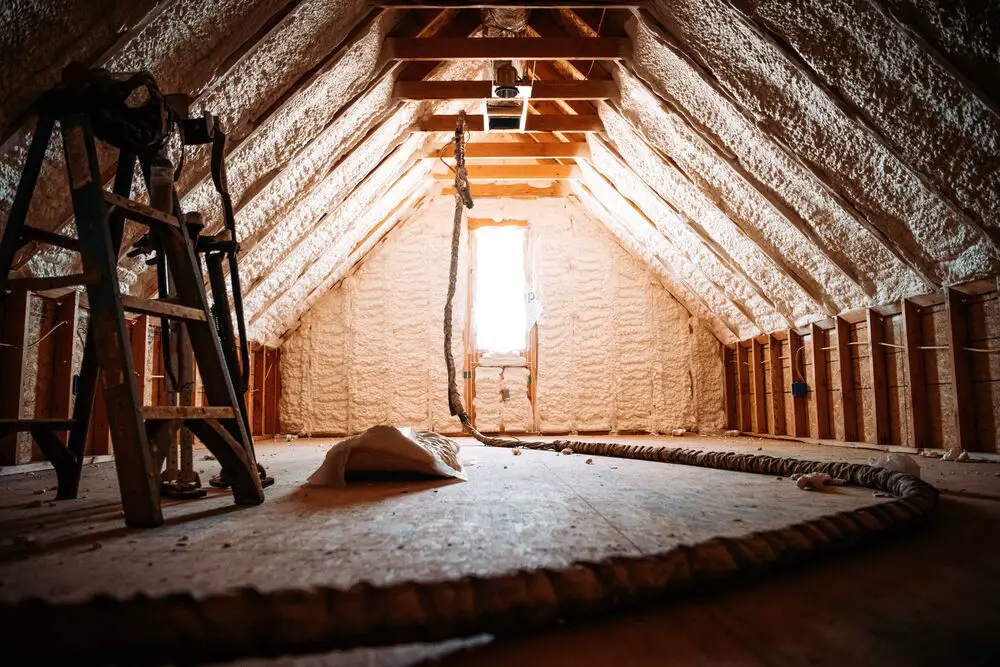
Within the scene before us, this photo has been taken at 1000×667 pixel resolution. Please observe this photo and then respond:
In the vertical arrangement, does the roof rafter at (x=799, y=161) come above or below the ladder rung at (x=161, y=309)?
above

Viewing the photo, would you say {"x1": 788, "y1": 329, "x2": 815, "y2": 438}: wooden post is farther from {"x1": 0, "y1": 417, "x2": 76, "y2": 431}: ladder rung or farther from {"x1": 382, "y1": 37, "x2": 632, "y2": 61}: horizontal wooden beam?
{"x1": 0, "y1": 417, "x2": 76, "y2": 431}: ladder rung

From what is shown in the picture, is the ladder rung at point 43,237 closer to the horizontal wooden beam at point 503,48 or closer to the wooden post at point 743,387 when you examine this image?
the horizontal wooden beam at point 503,48

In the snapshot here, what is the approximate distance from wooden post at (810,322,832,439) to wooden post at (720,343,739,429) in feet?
5.74

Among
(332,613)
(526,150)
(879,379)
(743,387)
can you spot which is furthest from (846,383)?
(332,613)

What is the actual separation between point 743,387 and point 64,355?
6.41 meters

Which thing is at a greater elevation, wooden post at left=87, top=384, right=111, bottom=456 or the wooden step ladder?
the wooden step ladder

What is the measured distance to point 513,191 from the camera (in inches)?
300

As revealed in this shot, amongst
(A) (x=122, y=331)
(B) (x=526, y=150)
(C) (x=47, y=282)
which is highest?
(B) (x=526, y=150)

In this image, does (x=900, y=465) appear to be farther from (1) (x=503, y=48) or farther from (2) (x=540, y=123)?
(2) (x=540, y=123)

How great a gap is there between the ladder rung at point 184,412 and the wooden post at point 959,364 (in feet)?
14.0

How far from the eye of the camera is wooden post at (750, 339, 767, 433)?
664cm

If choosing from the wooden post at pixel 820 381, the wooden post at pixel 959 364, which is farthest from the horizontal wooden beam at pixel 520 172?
the wooden post at pixel 959 364

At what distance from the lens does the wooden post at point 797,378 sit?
576 cm

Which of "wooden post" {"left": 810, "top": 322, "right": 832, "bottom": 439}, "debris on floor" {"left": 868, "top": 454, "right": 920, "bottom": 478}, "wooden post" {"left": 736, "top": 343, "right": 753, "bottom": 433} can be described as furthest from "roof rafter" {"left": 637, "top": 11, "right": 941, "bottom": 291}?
"wooden post" {"left": 736, "top": 343, "right": 753, "bottom": 433}
